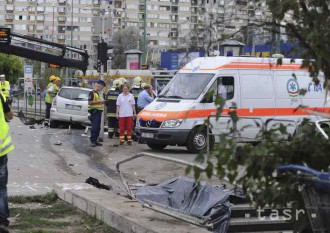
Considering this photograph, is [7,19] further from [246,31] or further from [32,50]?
[246,31]

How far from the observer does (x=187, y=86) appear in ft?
Answer: 55.1

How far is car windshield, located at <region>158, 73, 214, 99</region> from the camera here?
16.5 m

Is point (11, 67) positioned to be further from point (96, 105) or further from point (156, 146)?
point (156, 146)

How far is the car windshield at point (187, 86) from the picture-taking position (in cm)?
1648

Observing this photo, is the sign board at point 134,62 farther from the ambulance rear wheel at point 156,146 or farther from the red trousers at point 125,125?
the ambulance rear wheel at point 156,146

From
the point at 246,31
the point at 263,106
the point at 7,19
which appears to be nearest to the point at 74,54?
the point at 263,106

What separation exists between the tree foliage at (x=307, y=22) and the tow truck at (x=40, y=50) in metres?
19.3

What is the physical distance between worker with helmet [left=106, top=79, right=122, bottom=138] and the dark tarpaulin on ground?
1157cm

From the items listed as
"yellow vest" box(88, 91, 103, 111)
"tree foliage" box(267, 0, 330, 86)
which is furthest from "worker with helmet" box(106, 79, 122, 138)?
"tree foliage" box(267, 0, 330, 86)

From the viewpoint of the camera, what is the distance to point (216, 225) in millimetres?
7043

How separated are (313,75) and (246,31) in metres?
0.59

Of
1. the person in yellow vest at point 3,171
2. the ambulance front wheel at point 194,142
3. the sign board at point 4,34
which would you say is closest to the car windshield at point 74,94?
the sign board at point 4,34

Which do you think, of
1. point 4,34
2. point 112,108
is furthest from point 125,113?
point 4,34

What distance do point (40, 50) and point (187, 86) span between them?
30.0ft
